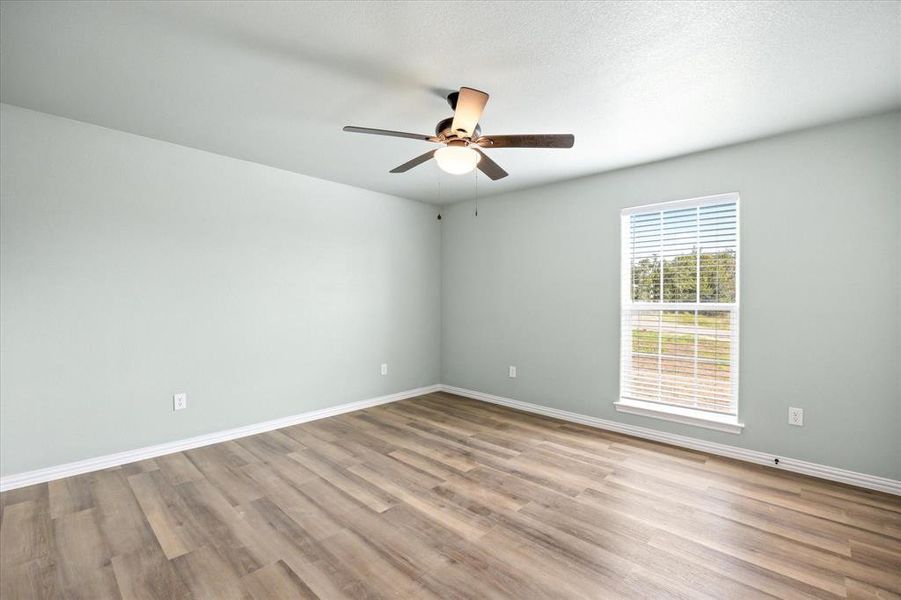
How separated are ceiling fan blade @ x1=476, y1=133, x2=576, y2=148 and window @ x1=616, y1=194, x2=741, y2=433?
5.94 feet

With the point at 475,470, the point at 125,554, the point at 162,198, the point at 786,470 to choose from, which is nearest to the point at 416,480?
the point at 475,470

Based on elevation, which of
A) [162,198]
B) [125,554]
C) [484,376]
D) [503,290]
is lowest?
[125,554]

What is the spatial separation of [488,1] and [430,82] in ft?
2.25

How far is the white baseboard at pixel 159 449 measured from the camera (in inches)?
108

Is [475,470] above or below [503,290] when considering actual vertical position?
below

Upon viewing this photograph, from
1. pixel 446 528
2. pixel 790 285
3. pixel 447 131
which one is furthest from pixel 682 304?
pixel 446 528

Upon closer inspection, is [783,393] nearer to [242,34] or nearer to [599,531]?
[599,531]

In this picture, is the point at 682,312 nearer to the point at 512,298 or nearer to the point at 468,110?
the point at 512,298

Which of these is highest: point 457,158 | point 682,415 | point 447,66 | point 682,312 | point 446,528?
point 447,66

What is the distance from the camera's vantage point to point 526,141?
7.63 feet

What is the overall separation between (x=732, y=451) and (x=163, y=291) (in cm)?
466

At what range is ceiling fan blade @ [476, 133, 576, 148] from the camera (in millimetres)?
2281

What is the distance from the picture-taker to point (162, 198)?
130 inches

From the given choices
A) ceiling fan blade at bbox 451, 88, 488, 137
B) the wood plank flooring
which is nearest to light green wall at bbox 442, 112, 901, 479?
the wood plank flooring
